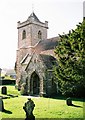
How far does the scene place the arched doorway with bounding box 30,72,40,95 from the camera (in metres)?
31.3

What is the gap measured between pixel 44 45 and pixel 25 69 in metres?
8.45

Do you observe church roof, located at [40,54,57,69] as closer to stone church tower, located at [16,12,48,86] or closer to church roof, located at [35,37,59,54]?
church roof, located at [35,37,59,54]

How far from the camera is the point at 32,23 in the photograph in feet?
135

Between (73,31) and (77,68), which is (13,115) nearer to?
(77,68)

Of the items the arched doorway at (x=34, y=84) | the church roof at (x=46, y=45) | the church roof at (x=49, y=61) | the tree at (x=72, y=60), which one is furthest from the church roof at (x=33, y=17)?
the tree at (x=72, y=60)

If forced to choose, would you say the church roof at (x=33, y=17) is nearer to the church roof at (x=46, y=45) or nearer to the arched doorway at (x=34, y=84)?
the church roof at (x=46, y=45)

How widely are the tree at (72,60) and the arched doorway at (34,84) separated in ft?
34.7

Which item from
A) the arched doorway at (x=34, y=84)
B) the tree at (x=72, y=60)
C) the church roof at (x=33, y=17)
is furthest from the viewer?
the church roof at (x=33, y=17)

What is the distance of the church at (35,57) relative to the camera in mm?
29250

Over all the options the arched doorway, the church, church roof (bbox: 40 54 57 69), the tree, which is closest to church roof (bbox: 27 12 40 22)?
the church

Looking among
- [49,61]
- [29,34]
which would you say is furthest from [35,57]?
[29,34]

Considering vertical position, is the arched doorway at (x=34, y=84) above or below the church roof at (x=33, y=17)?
below

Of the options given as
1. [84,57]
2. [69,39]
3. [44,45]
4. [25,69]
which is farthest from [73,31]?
[44,45]

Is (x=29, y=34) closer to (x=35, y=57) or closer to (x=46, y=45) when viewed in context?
(x=46, y=45)
